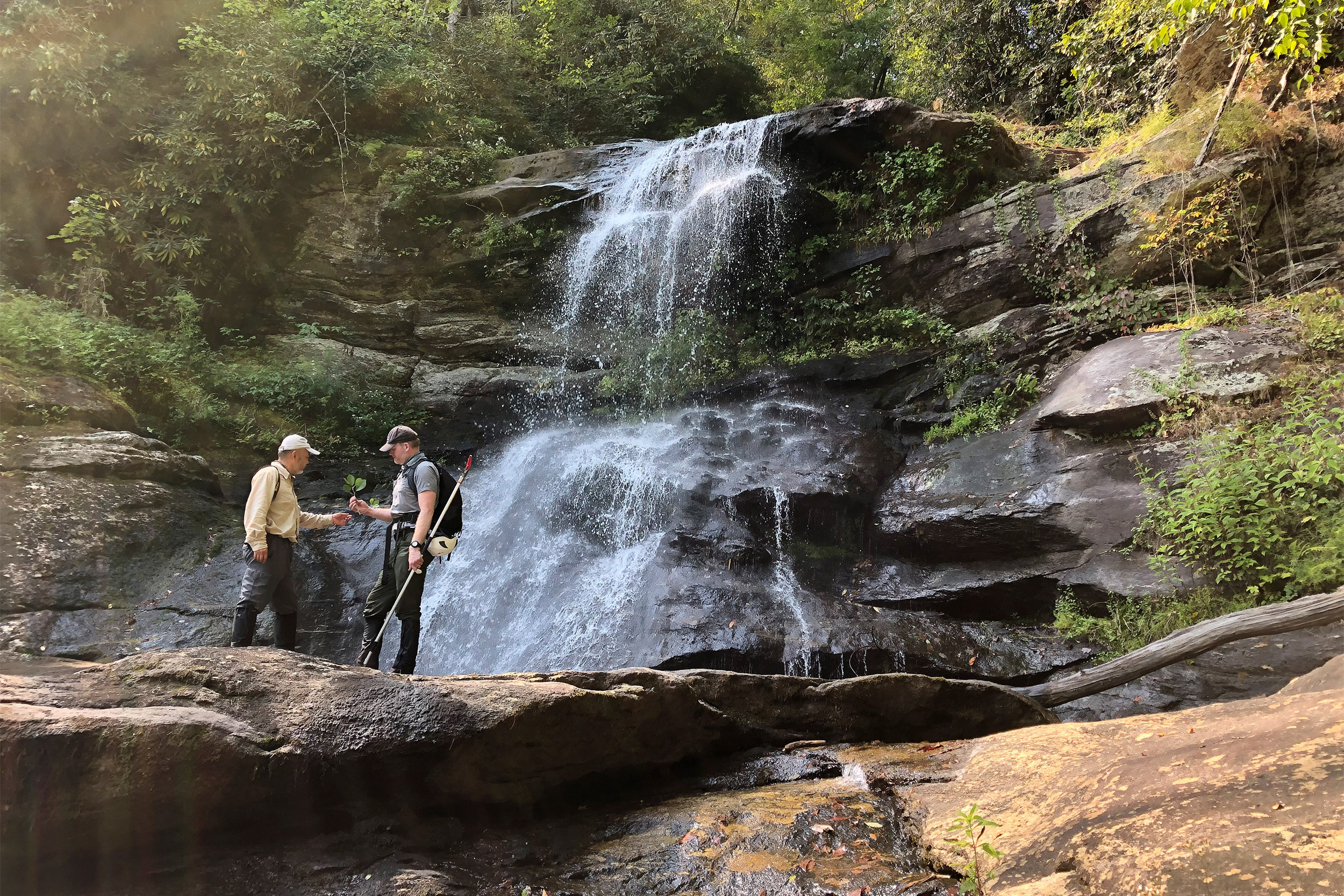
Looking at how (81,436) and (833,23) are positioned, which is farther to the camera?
(833,23)

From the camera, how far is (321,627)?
751 centimetres

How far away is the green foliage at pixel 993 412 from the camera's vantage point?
8.80m

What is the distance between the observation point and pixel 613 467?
930 centimetres

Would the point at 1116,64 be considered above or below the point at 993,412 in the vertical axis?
above

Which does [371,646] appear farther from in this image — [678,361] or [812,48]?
[812,48]

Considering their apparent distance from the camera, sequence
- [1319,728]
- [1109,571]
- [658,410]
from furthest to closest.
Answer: [658,410] < [1109,571] < [1319,728]

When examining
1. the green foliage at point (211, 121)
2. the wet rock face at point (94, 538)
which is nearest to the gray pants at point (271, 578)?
the wet rock face at point (94, 538)

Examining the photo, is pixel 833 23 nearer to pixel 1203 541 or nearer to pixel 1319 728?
pixel 1203 541

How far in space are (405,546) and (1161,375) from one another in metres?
8.00

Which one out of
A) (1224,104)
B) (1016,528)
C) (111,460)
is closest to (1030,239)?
(1224,104)

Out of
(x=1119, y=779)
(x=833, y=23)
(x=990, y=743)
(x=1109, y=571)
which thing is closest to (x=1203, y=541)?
(x=1109, y=571)

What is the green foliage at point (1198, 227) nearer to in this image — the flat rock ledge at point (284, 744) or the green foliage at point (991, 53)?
the green foliage at point (991, 53)

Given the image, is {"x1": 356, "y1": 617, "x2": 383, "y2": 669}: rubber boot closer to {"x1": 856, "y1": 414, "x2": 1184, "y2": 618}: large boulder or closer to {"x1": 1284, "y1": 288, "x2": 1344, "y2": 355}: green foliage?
{"x1": 856, "y1": 414, "x2": 1184, "y2": 618}: large boulder

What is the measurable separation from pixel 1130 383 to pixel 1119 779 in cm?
635
